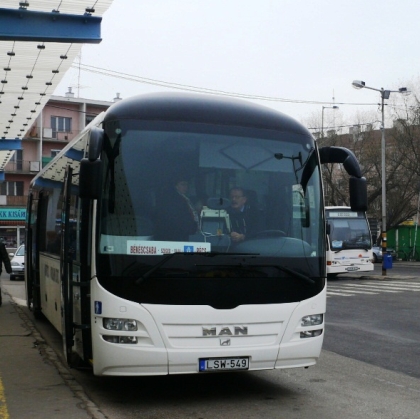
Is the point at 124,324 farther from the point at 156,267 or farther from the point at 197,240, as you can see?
the point at 197,240

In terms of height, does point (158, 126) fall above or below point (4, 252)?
above

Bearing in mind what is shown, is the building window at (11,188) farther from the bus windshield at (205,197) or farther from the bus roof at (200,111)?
the bus windshield at (205,197)

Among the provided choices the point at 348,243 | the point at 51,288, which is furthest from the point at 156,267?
the point at 348,243

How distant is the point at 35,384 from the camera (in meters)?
8.50

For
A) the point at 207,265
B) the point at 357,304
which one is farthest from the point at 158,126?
the point at 357,304

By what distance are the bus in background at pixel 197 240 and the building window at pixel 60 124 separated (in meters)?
63.9

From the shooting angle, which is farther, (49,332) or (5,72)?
(5,72)

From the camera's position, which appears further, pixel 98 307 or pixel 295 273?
pixel 295 273

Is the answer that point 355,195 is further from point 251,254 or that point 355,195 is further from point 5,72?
point 5,72

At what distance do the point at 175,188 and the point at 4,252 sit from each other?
12015mm

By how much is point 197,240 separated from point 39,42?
9.45 m

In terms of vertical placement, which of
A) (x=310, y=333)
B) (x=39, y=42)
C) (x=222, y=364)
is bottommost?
(x=222, y=364)

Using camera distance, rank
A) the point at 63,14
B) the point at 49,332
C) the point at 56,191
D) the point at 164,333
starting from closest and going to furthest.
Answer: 1. the point at 164,333
2. the point at 56,191
3. the point at 49,332
4. the point at 63,14

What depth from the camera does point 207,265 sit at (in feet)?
24.2
